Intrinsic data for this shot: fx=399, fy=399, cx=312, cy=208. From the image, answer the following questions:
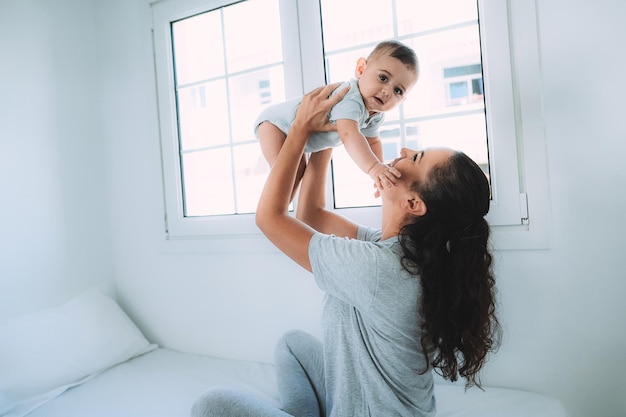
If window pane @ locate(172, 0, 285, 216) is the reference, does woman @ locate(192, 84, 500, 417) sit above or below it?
below

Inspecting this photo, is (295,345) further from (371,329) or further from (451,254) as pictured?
(451,254)

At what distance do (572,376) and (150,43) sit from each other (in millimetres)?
2398

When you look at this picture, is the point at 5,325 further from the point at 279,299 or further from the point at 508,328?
the point at 508,328

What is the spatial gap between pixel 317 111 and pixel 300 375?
86cm

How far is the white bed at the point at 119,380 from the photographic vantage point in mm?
1384

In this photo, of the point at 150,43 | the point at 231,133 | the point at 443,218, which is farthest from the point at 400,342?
the point at 150,43

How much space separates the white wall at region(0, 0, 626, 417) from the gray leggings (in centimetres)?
36

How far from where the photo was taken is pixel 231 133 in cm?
202

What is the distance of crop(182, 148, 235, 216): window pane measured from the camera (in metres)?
2.04

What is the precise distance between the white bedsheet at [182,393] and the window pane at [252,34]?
143 cm

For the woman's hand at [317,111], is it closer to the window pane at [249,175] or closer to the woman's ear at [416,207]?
the woman's ear at [416,207]

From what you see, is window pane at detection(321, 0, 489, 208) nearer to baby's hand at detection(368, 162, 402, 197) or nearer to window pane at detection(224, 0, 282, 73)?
window pane at detection(224, 0, 282, 73)

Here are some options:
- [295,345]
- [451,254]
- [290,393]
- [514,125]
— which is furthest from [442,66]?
[290,393]

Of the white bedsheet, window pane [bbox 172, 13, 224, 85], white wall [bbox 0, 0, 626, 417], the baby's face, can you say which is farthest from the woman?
window pane [bbox 172, 13, 224, 85]
